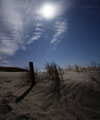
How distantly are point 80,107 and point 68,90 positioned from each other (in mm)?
872

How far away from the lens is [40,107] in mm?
2504

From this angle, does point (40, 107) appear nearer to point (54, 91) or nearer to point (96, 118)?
point (54, 91)

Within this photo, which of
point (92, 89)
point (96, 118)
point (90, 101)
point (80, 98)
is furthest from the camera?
point (92, 89)

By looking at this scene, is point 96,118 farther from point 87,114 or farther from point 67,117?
point 67,117

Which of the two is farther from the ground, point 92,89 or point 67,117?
point 92,89

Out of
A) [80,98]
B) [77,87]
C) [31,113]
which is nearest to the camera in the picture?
[31,113]

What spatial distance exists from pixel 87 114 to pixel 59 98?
3.14 ft

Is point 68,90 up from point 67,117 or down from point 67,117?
up

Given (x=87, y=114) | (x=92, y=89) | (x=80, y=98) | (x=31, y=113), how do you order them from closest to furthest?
(x=87, y=114), (x=31, y=113), (x=80, y=98), (x=92, y=89)

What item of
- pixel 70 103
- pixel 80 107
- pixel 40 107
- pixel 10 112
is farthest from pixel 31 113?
pixel 80 107

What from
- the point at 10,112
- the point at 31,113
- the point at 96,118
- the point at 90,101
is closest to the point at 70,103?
the point at 90,101

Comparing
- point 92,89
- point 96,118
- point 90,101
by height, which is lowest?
point 96,118

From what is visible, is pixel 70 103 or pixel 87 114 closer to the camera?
pixel 87 114

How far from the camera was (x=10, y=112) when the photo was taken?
2.25 m
